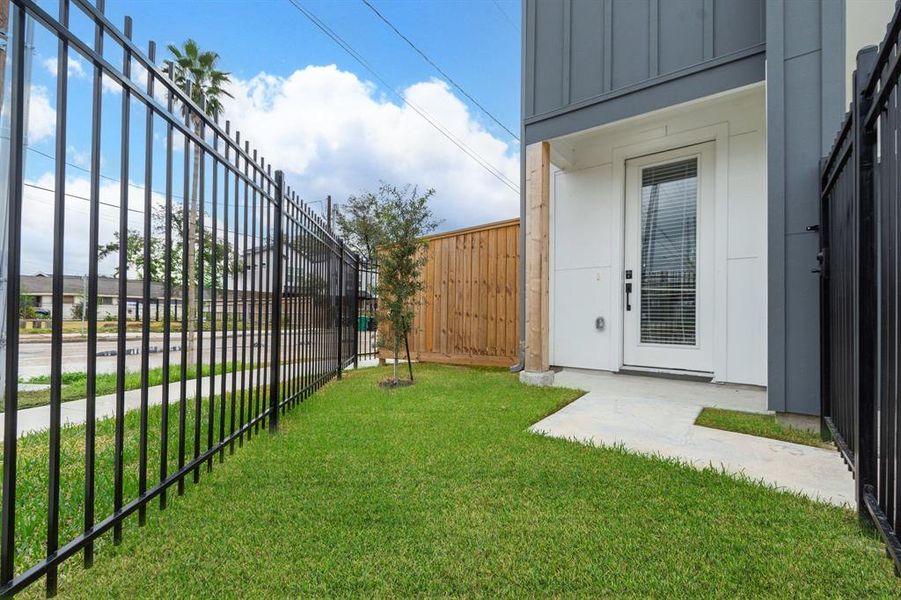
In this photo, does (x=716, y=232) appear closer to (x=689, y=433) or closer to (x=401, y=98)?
(x=689, y=433)

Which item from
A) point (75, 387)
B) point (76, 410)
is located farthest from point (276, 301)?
point (75, 387)

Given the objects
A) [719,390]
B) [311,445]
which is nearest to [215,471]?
[311,445]

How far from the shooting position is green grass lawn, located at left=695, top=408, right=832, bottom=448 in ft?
8.00

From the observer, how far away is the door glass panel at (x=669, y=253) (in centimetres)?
416

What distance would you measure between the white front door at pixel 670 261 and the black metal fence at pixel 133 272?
3368mm

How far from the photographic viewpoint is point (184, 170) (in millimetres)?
1627

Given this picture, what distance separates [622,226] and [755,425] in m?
2.42

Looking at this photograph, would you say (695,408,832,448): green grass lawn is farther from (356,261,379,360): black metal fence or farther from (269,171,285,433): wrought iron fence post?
(356,261,379,360): black metal fence

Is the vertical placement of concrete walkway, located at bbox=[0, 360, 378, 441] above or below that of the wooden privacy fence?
below

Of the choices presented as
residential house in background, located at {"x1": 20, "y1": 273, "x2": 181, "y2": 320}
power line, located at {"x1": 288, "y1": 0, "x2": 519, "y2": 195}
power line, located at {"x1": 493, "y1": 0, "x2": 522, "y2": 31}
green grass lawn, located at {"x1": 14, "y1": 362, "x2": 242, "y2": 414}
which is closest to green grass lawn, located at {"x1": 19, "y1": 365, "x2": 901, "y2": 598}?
residential house in background, located at {"x1": 20, "y1": 273, "x2": 181, "y2": 320}

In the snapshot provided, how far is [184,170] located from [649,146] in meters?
4.30

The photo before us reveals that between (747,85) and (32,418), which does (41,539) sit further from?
(747,85)

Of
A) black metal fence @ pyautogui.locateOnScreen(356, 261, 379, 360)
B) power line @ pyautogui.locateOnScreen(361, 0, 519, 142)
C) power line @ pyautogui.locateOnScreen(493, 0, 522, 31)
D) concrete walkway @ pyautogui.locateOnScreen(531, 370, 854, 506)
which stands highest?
power line @ pyautogui.locateOnScreen(493, 0, 522, 31)

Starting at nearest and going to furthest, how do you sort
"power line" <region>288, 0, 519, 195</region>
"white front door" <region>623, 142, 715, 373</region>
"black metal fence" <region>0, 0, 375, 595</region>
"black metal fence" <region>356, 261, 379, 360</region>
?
"black metal fence" <region>0, 0, 375, 595</region>
"white front door" <region>623, 142, 715, 373</region>
"black metal fence" <region>356, 261, 379, 360</region>
"power line" <region>288, 0, 519, 195</region>
